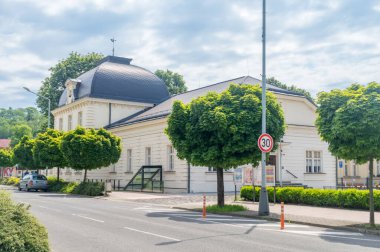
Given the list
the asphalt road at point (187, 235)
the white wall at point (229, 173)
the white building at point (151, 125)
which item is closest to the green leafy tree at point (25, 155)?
the white building at point (151, 125)

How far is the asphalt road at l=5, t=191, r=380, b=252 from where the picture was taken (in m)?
10.1

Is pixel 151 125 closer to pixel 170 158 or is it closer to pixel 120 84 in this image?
pixel 170 158

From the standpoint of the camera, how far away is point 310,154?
35.8 meters

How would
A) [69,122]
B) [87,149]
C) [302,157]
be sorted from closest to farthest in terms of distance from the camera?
[87,149], [302,157], [69,122]

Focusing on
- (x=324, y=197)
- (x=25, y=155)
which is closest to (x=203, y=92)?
(x=324, y=197)

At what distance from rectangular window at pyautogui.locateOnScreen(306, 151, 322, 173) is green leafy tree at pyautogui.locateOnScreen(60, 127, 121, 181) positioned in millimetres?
15373

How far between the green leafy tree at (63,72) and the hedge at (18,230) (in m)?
53.7

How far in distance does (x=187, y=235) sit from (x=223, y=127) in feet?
24.6

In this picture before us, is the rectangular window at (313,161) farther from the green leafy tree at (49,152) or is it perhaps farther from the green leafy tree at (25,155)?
the green leafy tree at (25,155)

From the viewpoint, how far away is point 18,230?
704 cm

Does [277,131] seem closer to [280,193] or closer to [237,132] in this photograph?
[237,132]

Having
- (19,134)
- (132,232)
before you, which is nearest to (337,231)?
(132,232)

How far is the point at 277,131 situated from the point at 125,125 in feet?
75.7

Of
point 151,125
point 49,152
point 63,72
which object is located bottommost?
point 49,152
